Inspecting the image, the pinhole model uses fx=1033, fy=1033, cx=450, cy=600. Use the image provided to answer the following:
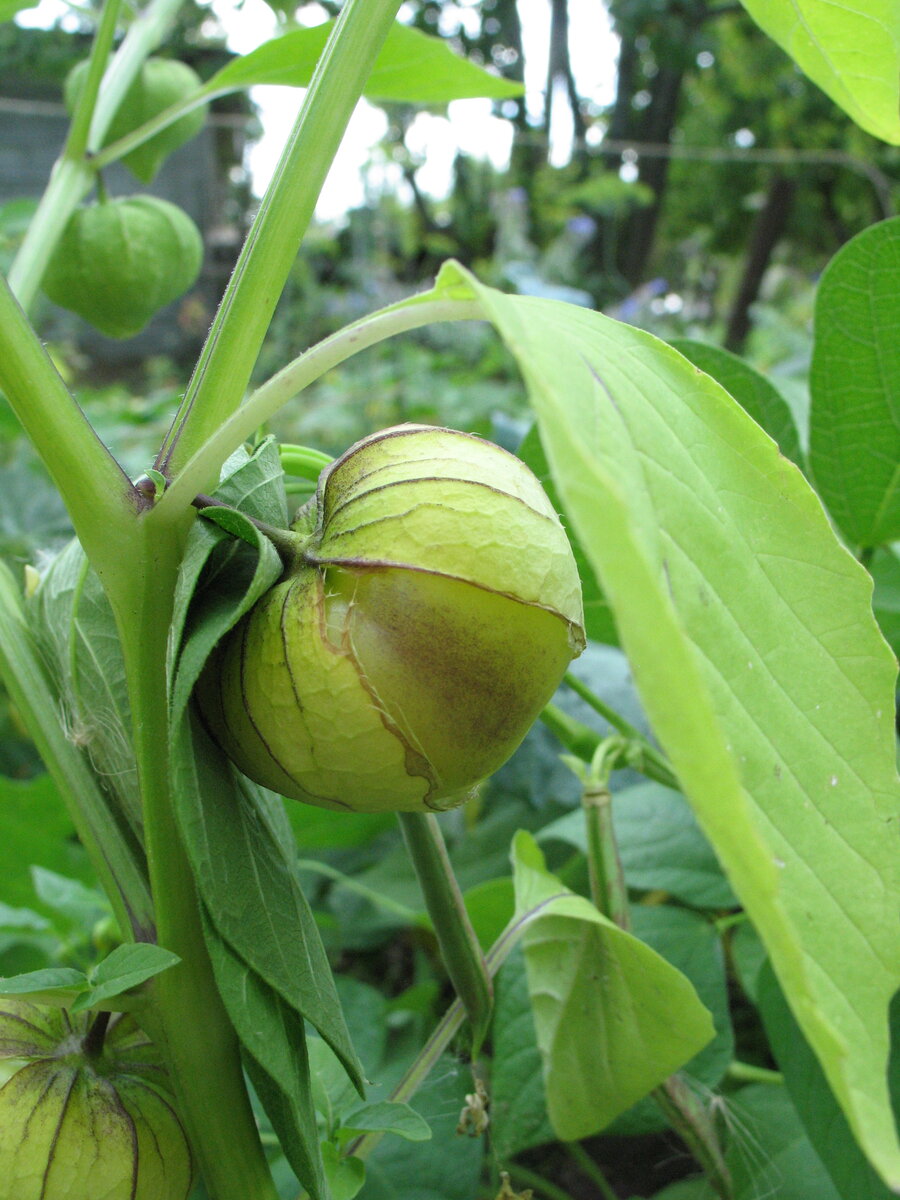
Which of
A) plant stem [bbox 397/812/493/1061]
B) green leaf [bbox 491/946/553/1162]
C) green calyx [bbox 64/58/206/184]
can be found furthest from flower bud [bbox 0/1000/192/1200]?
green calyx [bbox 64/58/206/184]

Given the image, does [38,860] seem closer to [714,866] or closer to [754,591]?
[714,866]

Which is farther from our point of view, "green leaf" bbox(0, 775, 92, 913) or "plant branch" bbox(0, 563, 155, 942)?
"green leaf" bbox(0, 775, 92, 913)

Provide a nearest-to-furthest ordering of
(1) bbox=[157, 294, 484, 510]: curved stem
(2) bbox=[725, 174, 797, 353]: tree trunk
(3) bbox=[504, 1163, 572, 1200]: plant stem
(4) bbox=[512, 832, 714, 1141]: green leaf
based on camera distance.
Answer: (1) bbox=[157, 294, 484, 510]: curved stem < (4) bbox=[512, 832, 714, 1141]: green leaf < (3) bbox=[504, 1163, 572, 1200]: plant stem < (2) bbox=[725, 174, 797, 353]: tree trunk

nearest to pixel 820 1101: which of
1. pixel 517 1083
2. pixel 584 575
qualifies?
pixel 517 1083

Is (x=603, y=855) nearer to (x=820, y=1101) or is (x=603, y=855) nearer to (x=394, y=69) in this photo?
(x=820, y=1101)

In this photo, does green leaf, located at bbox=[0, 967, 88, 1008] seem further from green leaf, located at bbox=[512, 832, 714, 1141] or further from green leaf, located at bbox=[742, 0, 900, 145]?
green leaf, located at bbox=[742, 0, 900, 145]

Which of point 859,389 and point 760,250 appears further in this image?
point 760,250
